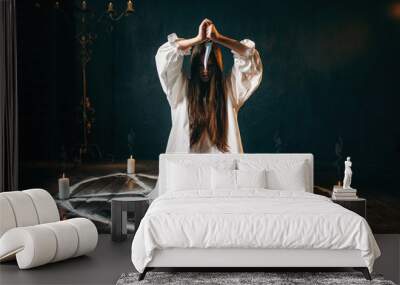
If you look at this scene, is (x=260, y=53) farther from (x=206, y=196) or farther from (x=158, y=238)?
(x=158, y=238)

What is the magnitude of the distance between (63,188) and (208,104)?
187 centimetres

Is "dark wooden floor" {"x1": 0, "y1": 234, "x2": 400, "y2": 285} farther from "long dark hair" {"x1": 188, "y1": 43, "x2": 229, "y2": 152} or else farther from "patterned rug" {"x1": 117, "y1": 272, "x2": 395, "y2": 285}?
"long dark hair" {"x1": 188, "y1": 43, "x2": 229, "y2": 152}

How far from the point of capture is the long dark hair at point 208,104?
6.78m

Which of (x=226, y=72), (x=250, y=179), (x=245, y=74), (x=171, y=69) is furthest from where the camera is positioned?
(x=226, y=72)

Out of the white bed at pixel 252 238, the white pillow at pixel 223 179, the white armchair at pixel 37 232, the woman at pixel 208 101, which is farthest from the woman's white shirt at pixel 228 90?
the white bed at pixel 252 238

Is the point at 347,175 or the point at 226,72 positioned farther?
the point at 226,72

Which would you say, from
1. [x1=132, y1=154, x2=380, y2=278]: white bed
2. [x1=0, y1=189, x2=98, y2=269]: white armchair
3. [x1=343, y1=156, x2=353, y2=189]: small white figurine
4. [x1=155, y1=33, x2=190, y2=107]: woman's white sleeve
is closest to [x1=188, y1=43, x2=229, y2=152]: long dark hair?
[x1=155, y1=33, x2=190, y2=107]: woman's white sleeve

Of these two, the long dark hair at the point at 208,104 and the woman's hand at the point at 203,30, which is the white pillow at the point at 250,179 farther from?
the woman's hand at the point at 203,30

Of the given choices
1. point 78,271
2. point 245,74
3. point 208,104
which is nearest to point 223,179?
point 208,104

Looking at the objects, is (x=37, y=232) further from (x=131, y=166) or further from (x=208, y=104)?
(x=208, y=104)

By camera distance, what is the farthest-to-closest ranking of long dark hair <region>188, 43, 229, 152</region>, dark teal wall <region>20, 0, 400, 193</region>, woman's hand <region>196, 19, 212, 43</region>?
dark teal wall <region>20, 0, 400, 193</region>, long dark hair <region>188, 43, 229, 152</region>, woman's hand <region>196, 19, 212, 43</region>

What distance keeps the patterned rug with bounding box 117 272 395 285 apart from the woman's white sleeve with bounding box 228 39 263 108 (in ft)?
8.18

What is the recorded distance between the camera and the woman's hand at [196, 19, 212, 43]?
21.0 ft

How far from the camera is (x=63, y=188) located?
7.02 meters
